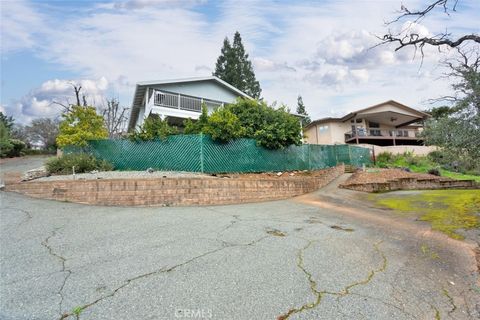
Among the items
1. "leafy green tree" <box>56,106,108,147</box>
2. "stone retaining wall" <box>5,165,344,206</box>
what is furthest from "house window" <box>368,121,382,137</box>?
"leafy green tree" <box>56,106,108,147</box>

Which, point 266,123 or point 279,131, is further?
point 266,123

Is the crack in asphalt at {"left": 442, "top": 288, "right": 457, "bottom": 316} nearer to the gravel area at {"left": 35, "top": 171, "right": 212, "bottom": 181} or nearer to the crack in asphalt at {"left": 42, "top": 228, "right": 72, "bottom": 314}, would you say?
the crack in asphalt at {"left": 42, "top": 228, "right": 72, "bottom": 314}

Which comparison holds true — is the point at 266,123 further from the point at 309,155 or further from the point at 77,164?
the point at 77,164

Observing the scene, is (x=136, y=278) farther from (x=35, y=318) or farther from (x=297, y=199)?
(x=297, y=199)

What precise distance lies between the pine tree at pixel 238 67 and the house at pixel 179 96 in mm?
16673

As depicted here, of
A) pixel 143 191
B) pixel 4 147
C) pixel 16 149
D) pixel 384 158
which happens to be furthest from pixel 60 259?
pixel 16 149

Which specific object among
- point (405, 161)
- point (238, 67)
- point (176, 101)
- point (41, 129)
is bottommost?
point (405, 161)

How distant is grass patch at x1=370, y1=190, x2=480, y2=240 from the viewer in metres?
7.06

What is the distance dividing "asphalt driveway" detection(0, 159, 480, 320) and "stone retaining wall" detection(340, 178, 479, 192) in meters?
6.46

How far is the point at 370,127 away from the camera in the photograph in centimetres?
3588

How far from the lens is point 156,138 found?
11219mm

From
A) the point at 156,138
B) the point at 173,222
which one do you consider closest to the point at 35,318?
the point at 173,222

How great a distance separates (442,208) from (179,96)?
17.0m

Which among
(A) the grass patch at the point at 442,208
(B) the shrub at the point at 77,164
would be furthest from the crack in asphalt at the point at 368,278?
(B) the shrub at the point at 77,164
